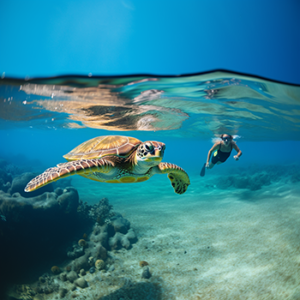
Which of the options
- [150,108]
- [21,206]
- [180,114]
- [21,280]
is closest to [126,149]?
[21,280]

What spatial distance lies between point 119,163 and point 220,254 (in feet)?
15.2

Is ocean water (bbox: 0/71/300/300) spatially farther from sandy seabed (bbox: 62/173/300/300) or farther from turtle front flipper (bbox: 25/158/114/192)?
turtle front flipper (bbox: 25/158/114/192)

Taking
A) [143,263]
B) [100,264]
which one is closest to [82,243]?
[100,264]

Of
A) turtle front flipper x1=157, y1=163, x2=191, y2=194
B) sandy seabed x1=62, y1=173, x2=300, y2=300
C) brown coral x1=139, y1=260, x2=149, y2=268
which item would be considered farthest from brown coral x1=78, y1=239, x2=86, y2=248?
turtle front flipper x1=157, y1=163, x2=191, y2=194

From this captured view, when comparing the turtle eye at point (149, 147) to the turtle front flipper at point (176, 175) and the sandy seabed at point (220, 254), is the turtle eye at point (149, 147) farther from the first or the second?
the sandy seabed at point (220, 254)

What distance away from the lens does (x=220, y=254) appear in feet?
19.6

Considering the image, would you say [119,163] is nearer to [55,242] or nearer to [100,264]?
[100,264]

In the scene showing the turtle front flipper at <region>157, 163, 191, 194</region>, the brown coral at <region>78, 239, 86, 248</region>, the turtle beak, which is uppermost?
the turtle beak

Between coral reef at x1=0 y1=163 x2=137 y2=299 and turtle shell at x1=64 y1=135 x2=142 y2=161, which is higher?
turtle shell at x1=64 y1=135 x2=142 y2=161

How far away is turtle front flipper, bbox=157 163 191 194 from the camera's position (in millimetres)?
4984

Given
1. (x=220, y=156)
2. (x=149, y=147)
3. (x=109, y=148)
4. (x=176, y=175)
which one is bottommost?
(x=176, y=175)

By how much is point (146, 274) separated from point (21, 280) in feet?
13.2

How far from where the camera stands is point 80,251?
6516 millimetres

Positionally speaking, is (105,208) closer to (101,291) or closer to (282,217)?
(101,291)
